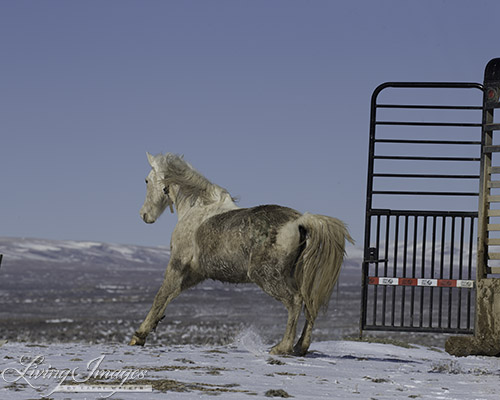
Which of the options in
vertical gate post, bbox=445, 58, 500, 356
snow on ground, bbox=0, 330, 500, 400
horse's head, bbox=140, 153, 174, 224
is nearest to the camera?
snow on ground, bbox=0, 330, 500, 400

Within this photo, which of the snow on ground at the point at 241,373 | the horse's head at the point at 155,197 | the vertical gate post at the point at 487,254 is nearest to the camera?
the snow on ground at the point at 241,373

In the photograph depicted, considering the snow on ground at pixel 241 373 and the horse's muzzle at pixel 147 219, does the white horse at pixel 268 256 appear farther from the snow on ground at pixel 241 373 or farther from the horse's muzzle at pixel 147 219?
the horse's muzzle at pixel 147 219

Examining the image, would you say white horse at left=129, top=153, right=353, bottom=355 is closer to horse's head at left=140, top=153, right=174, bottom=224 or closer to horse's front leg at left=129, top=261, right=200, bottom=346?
horse's front leg at left=129, top=261, right=200, bottom=346

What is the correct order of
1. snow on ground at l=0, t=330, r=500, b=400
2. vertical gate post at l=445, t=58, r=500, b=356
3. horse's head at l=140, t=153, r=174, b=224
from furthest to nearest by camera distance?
1. horse's head at l=140, t=153, r=174, b=224
2. vertical gate post at l=445, t=58, r=500, b=356
3. snow on ground at l=0, t=330, r=500, b=400

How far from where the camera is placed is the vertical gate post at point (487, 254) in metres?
8.30

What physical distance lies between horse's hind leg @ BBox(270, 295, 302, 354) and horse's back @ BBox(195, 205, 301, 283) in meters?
0.54

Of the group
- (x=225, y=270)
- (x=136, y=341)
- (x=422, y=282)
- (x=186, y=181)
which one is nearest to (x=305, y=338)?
(x=225, y=270)

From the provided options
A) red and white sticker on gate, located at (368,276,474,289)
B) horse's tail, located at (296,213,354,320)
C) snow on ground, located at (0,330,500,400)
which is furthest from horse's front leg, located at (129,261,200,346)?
red and white sticker on gate, located at (368,276,474,289)

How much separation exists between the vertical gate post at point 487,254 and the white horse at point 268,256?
1.42 m

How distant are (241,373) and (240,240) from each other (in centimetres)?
204

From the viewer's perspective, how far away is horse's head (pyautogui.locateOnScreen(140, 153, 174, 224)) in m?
10.5

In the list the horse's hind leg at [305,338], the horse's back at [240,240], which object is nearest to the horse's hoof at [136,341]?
the horse's back at [240,240]

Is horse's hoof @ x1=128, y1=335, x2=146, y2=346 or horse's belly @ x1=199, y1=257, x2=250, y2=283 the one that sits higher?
horse's belly @ x1=199, y1=257, x2=250, y2=283

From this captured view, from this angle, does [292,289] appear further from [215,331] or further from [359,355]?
[215,331]
